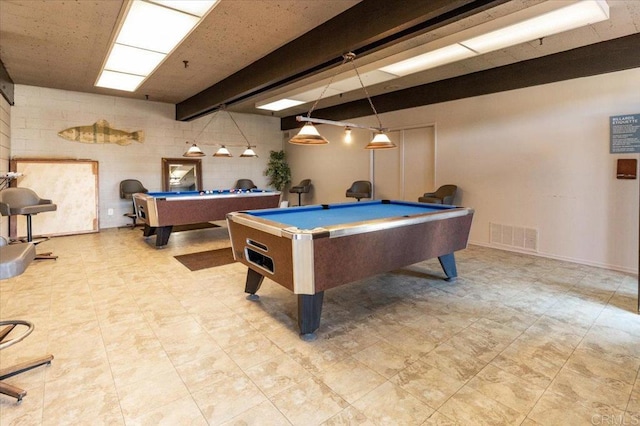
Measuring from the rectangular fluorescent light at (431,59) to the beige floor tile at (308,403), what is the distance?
3622 millimetres

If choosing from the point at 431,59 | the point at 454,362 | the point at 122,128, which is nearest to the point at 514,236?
the point at 431,59

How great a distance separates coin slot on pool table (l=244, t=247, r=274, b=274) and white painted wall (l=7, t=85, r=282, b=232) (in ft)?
17.1

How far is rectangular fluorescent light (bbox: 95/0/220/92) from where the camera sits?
9.34 ft

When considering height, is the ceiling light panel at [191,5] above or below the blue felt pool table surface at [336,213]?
above

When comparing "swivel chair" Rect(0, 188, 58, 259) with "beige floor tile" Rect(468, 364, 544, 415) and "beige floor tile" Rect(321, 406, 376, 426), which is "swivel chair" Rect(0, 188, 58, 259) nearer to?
"beige floor tile" Rect(321, 406, 376, 426)

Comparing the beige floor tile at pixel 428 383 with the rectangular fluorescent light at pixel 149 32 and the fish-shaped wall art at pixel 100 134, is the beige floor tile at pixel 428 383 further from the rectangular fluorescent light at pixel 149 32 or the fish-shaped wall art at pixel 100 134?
the fish-shaped wall art at pixel 100 134

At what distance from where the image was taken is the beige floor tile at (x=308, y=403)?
161cm

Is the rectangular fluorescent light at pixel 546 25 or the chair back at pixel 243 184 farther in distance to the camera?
the chair back at pixel 243 184

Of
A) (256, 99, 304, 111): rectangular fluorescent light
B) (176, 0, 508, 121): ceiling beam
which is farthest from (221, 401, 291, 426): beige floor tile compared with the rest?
(256, 99, 304, 111): rectangular fluorescent light

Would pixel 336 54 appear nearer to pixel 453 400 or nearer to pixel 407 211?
pixel 407 211

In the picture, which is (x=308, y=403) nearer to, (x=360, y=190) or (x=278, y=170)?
(x=360, y=190)

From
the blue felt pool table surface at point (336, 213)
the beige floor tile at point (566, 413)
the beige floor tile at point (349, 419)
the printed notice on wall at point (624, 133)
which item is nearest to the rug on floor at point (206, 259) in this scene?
the blue felt pool table surface at point (336, 213)

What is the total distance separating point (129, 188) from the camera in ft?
23.0

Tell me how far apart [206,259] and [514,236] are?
4697 millimetres
